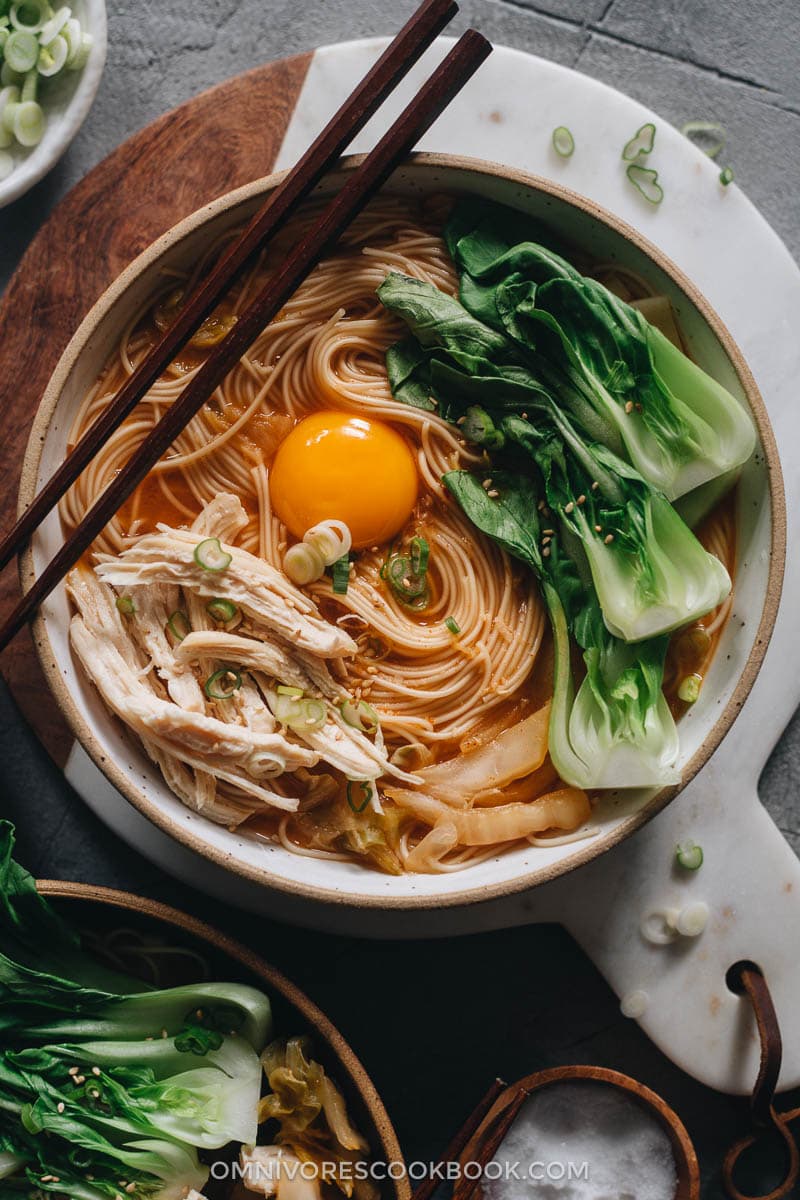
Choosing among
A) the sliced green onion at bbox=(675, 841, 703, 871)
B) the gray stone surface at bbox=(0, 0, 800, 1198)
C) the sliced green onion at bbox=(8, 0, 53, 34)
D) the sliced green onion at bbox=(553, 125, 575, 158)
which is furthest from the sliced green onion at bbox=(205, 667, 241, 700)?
the sliced green onion at bbox=(8, 0, 53, 34)

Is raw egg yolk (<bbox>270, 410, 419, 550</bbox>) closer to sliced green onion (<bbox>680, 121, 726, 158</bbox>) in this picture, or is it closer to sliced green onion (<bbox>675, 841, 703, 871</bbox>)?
sliced green onion (<bbox>675, 841, 703, 871</bbox>)

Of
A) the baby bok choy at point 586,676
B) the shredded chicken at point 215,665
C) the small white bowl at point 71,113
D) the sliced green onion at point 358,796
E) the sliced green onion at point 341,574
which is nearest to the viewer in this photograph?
the baby bok choy at point 586,676

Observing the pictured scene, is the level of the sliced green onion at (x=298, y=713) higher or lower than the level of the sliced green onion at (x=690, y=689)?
lower

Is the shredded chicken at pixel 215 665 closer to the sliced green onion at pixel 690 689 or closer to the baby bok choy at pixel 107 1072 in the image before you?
the baby bok choy at pixel 107 1072

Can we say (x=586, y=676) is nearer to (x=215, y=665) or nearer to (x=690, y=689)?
(x=690, y=689)

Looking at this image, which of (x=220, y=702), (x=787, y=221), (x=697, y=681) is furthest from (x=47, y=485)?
(x=787, y=221)

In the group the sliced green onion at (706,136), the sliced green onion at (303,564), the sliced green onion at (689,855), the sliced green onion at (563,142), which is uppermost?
the sliced green onion at (706,136)

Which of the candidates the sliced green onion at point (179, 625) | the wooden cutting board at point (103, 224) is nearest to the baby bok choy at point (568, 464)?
the wooden cutting board at point (103, 224)
